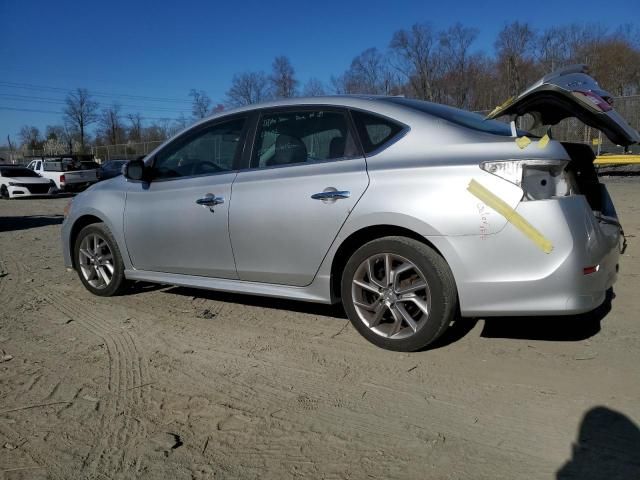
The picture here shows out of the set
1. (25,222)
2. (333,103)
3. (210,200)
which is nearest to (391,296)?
(333,103)

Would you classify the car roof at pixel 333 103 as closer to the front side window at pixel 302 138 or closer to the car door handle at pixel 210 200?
the front side window at pixel 302 138

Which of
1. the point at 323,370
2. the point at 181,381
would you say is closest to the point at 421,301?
the point at 323,370

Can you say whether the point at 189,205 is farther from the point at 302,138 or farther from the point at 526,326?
the point at 526,326

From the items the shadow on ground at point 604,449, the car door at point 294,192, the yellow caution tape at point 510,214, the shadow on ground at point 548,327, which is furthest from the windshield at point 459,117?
the shadow on ground at point 604,449

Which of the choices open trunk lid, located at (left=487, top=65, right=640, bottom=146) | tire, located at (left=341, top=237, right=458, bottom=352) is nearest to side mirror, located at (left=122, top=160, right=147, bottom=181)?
tire, located at (left=341, top=237, right=458, bottom=352)

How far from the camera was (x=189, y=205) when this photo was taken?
4.39m

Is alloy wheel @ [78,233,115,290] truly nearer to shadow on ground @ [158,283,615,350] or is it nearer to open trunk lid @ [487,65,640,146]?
shadow on ground @ [158,283,615,350]

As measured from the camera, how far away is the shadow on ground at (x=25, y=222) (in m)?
11.2

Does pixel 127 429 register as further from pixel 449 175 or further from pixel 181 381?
pixel 449 175

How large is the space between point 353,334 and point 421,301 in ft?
2.56

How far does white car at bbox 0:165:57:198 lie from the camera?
67.7 feet

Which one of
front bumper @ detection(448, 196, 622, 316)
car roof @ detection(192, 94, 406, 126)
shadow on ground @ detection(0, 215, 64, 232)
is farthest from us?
shadow on ground @ detection(0, 215, 64, 232)

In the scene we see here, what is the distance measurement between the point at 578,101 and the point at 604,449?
2.14m

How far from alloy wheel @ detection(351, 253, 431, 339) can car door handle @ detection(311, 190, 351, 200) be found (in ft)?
1.48
